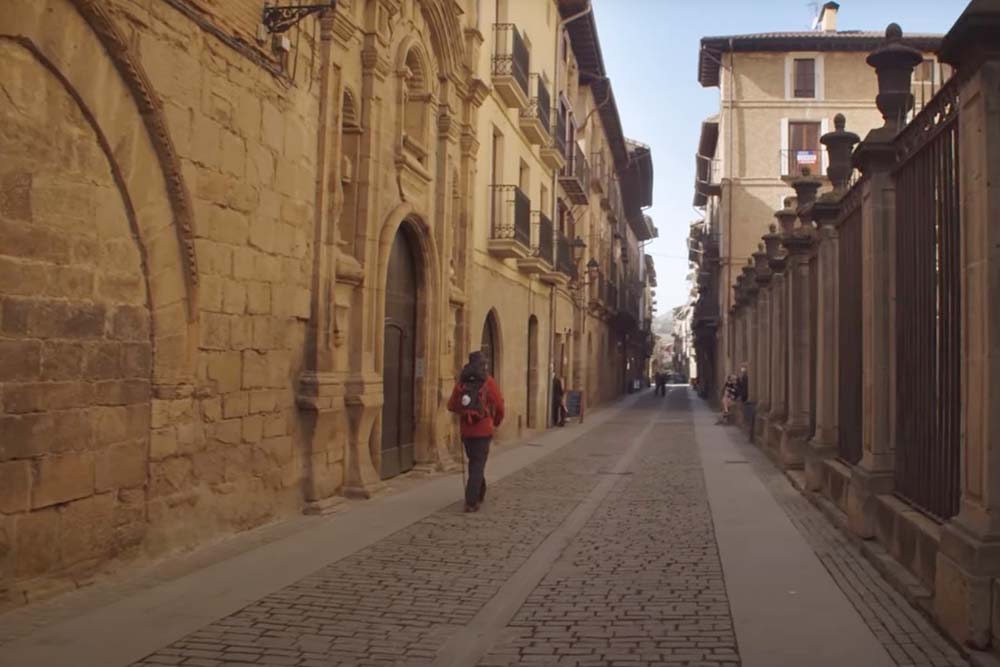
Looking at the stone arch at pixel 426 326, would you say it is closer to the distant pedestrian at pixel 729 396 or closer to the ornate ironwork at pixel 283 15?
the ornate ironwork at pixel 283 15

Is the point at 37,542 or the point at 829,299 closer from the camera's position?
the point at 37,542

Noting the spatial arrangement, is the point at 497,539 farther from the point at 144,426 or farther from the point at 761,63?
the point at 761,63

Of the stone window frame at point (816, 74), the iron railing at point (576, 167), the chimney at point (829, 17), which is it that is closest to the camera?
the iron railing at point (576, 167)

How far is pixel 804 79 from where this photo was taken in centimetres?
3594

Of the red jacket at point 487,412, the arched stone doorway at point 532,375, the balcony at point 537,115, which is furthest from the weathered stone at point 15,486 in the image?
the arched stone doorway at point 532,375

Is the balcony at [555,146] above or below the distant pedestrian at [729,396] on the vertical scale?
above

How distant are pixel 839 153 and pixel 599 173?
25.4 m

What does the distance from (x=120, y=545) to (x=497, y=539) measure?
308cm

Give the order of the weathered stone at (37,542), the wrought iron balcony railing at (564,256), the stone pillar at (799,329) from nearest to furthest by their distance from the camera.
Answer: the weathered stone at (37,542) → the stone pillar at (799,329) → the wrought iron balcony railing at (564,256)

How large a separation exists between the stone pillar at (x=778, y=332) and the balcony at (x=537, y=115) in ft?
19.5

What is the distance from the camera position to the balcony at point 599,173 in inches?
1318

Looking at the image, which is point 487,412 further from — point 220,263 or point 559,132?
point 559,132

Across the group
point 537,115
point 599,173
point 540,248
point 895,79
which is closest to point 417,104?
point 895,79

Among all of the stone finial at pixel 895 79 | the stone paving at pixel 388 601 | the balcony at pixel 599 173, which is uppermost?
the balcony at pixel 599 173
